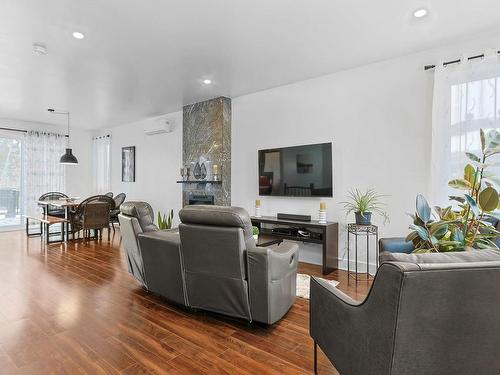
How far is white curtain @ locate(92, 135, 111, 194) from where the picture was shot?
819 cm

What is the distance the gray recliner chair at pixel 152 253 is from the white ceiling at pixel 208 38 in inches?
71.8

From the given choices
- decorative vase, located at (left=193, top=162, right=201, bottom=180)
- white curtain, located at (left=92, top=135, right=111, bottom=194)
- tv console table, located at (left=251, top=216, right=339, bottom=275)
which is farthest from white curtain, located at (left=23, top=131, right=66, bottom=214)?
tv console table, located at (left=251, top=216, right=339, bottom=275)

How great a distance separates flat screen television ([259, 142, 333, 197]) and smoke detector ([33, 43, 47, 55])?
311cm

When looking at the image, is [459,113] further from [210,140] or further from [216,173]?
[210,140]

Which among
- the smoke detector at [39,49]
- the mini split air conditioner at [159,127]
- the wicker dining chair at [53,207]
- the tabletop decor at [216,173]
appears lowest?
the wicker dining chair at [53,207]

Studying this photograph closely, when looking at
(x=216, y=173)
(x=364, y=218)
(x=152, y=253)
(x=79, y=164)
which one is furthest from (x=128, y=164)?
(x=364, y=218)

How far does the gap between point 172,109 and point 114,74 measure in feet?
6.50

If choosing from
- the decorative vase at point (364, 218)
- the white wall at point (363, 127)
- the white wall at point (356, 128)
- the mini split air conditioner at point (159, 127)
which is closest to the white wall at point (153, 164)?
the mini split air conditioner at point (159, 127)

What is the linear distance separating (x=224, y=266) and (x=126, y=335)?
2.96ft

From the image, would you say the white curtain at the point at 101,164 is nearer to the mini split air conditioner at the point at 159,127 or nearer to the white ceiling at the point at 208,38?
the mini split air conditioner at the point at 159,127

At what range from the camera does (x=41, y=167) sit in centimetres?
744

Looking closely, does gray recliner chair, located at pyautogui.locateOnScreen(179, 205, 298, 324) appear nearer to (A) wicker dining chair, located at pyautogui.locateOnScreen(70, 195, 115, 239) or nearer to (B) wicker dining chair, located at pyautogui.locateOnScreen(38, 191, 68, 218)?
(A) wicker dining chair, located at pyautogui.locateOnScreen(70, 195, 115, 239)

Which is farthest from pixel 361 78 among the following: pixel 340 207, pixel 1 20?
pixel 1 20

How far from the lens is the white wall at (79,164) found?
802cm
